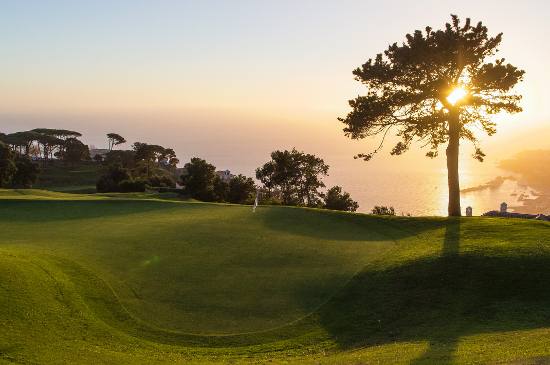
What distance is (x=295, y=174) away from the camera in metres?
53.3

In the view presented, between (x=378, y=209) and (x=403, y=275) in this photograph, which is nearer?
(x=403, y=275)

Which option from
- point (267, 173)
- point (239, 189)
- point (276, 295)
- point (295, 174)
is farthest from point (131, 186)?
point (276, 295)

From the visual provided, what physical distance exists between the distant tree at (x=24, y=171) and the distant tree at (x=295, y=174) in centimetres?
3904

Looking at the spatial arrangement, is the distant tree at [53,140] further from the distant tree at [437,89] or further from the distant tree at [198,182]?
the distant tree at [437,89]

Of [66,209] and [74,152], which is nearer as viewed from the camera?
[66,209]

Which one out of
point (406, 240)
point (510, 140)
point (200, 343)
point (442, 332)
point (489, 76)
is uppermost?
point (510, 140)

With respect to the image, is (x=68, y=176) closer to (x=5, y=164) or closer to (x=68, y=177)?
(x=68, y=177)

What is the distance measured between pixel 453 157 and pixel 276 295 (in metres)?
14.9

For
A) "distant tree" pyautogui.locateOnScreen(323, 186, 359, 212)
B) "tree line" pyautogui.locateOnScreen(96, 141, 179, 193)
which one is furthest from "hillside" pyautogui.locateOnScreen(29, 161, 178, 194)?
"distant tree" pyautogui.locateOnScreen(323, 186, 359, 212)

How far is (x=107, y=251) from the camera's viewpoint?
15.1 metres

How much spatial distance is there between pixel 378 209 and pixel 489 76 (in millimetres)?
27467

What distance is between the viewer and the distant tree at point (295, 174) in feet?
172

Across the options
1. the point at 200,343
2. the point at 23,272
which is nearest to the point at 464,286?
the point at 200,343

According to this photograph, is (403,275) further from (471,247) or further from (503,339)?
(503,339)
